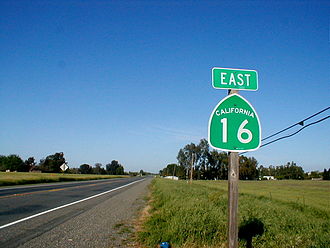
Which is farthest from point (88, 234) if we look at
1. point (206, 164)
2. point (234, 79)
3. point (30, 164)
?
point (30, 164)

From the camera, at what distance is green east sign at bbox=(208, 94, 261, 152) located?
9.61ft

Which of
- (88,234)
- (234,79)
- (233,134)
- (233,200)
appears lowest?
(88,234)

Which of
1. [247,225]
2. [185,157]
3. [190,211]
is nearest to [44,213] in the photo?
[190,211]

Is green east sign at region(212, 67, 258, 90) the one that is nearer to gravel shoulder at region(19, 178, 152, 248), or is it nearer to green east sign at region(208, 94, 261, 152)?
green east sign at region(208, 94, 261, 152)

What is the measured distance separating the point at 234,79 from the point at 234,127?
0.71 metres

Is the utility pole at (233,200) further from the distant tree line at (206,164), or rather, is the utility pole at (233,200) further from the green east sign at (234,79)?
the distant tree line at (206,164)

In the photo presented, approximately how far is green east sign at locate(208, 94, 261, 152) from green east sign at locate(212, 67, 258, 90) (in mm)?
272

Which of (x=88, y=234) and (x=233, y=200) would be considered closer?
(x=233, y=200)

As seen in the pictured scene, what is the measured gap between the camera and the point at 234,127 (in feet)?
9.71

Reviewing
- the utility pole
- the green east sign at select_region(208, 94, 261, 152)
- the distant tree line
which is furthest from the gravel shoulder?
the distant tree line

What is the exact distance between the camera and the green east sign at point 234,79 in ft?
10.5

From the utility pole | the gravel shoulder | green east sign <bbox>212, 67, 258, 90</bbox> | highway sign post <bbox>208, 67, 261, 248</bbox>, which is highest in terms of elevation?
green east sign <bbox>212, 67, 258, 90</bbox>

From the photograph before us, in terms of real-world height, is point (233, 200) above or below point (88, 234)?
above

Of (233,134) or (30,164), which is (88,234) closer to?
(233,134)
